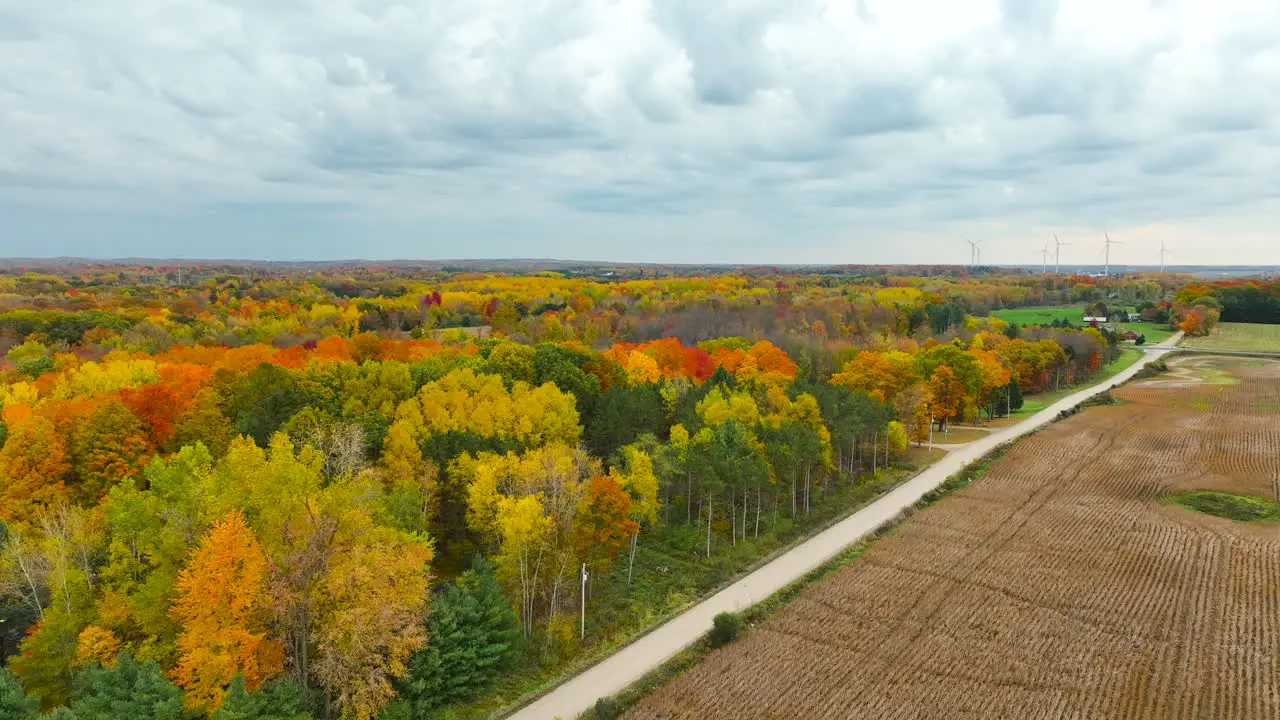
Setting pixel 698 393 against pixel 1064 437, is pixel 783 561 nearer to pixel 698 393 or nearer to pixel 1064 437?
pixel 698 393

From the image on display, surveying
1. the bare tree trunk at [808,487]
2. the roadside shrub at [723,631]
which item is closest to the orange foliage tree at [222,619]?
the roadside shrub at [723,631]

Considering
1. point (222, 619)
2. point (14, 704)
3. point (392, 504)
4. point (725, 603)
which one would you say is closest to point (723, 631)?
point (725, 603)

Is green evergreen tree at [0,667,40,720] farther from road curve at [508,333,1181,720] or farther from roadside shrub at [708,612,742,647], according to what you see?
roadside shrub at [708,612,742,647]

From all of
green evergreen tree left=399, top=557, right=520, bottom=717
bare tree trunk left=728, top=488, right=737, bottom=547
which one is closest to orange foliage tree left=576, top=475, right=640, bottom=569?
green evergreen tree left=399, top=557, right=520, bottom=717

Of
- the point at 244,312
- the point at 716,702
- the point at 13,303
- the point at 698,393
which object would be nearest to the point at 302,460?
the point at 716,702

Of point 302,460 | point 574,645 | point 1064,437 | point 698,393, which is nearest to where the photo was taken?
point 574,645

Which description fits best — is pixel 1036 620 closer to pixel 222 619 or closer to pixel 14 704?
pixel 222 619

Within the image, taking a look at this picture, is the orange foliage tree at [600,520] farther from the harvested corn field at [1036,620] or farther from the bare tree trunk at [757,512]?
the bare tree trunk at [757,512]

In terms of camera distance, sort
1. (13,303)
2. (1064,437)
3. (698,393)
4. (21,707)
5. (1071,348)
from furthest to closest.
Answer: (13,303)
(1071,348)
(1064,437)
(698,393)
(21,707)
